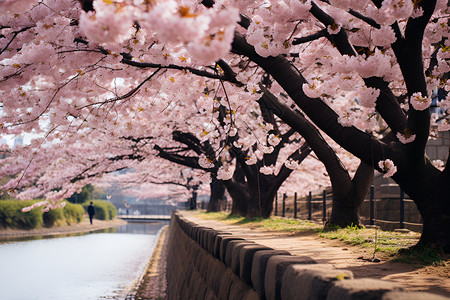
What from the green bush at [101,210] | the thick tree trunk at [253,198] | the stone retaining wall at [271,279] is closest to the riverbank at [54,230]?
the green bush at [101,210]

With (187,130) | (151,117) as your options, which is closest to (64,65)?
(151,117)

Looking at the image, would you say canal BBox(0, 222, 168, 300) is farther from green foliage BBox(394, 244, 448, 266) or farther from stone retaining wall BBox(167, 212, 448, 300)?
green foliage BBox(394, 244, 448, 266)

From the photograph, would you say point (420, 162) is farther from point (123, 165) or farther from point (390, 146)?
point (123, 165)

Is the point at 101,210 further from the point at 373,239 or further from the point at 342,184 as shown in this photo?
the point at 373,239

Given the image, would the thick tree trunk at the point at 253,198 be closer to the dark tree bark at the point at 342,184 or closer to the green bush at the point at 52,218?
the dark tree bark at the point at 342,184

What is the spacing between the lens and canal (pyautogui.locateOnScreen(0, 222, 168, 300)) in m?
10.9

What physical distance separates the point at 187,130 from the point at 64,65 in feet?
32.0

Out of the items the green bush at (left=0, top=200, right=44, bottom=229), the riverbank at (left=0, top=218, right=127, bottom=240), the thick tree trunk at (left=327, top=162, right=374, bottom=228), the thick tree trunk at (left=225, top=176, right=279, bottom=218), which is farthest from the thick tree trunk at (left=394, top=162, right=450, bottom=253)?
the green bush at (left=0, top=200, right=44, bottom=229)

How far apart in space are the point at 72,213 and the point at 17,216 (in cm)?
758

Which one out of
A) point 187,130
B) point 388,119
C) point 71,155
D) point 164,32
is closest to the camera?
point 164,32

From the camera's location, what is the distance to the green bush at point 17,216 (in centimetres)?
2469

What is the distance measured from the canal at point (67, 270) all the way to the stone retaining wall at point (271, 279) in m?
5.98

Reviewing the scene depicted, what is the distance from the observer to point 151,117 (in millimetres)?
11367

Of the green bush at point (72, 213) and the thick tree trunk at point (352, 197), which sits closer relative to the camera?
the thick tree trunk at point (352, 197)
